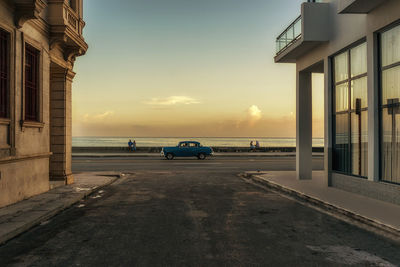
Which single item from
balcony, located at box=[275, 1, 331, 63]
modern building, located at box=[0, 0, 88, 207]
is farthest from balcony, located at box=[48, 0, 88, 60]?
balcony, located at box=[275, 1, 331, 63]

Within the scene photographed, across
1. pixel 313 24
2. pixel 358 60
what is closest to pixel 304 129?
pixel 358 60

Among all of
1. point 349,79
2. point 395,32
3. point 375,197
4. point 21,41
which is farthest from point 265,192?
point 21,41

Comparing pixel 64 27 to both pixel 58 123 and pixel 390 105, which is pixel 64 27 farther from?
pixel 390 105

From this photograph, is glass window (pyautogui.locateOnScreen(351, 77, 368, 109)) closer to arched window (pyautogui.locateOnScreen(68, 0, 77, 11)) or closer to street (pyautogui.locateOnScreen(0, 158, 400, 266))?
street (pyautogui.locateOnScreen(0, 158, 400, 266))

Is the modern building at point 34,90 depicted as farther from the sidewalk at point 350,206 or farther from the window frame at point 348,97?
the window frame at point 348,97

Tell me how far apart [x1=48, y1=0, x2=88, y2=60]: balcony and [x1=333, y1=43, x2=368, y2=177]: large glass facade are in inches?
416

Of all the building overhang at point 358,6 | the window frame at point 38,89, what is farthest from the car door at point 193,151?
the building overhang at point 358,6

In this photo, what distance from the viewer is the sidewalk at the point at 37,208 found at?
21.9 feet

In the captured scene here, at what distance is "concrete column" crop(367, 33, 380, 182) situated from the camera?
33.3 ft

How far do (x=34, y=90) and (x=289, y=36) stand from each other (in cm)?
1126

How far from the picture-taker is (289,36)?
1513 centimetres

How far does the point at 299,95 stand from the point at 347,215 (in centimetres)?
839

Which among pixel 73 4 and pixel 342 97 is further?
pixel 73 4

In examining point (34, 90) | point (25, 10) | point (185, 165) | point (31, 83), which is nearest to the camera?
point (25, 10)
